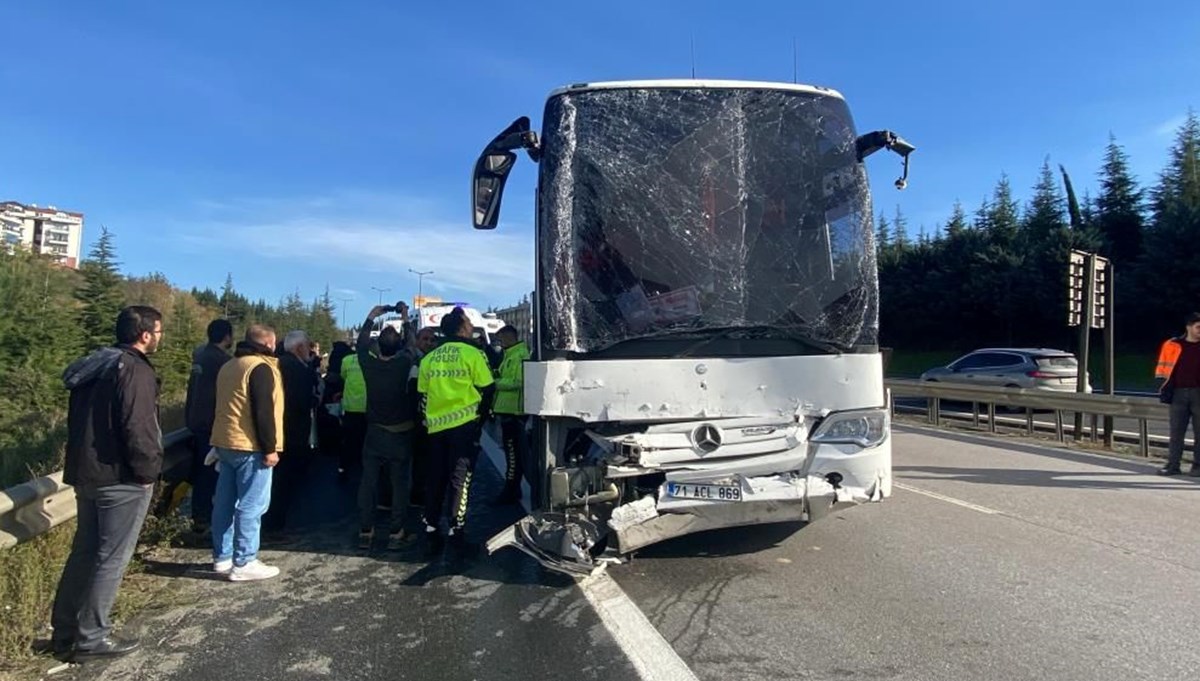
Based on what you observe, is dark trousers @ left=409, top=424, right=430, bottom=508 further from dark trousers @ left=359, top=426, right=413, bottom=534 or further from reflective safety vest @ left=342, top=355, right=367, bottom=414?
dark trousers @ left=359, top=426, right=413, bottom=534

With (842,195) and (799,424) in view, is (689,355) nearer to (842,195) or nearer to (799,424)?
(799,424)

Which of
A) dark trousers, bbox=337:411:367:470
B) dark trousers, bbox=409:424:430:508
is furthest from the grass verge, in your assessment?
dark trousers, bbox=337:411:367:470

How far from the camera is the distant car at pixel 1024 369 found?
63.8 ft

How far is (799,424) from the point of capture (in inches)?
209

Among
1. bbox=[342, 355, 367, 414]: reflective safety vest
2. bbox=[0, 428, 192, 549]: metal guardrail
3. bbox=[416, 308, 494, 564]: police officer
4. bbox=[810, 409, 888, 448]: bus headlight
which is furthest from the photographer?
bbox=[342, 355, 367, 414]: reflective safety vest

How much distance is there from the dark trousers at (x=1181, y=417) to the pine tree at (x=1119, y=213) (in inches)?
1401

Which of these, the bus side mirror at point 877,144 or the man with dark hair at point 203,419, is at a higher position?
the bus side mirror at point 877,144

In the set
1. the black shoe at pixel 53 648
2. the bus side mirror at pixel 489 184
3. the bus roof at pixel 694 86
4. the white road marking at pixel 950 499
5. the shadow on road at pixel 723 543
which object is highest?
the bus roof at pixel 694 86

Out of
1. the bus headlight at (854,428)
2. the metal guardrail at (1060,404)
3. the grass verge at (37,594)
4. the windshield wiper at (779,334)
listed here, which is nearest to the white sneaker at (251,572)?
the grass verge at (37,594)

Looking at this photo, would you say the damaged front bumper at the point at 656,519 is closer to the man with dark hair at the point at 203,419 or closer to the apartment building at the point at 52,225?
the man with dark hair at the point at 203,419

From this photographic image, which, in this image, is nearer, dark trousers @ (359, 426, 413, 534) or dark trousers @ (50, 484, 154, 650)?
dark trousers @ (50, 484, 154, 650)

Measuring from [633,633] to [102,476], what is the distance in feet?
9.53

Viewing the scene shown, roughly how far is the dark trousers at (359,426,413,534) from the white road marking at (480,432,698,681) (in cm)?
193

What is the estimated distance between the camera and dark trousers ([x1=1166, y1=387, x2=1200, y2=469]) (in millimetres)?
9609
